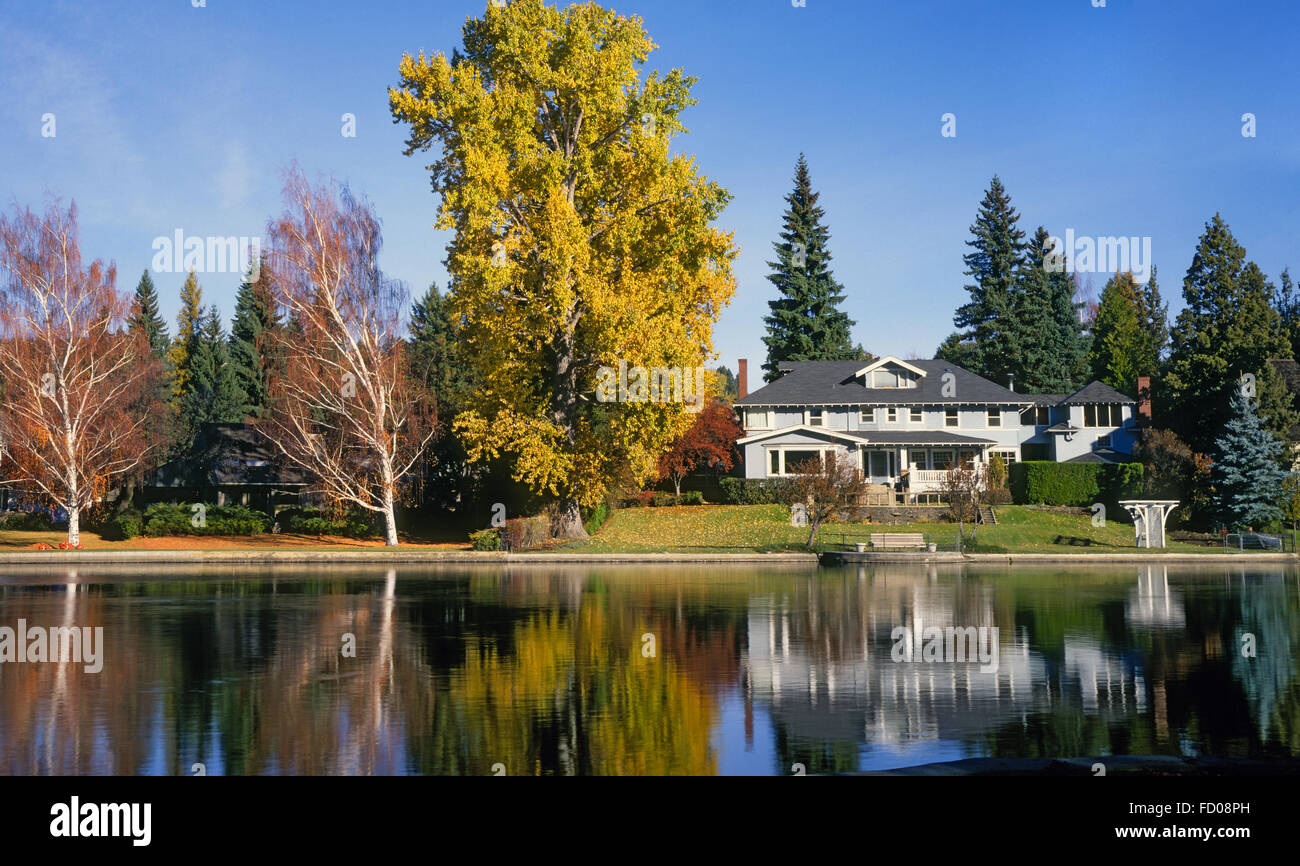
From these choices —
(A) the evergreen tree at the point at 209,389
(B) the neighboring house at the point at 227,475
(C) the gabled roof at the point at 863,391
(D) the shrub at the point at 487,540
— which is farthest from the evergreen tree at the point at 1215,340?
(A) the evergreen tree at the point at 209,389

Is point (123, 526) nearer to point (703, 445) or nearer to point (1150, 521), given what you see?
point (703, 445)

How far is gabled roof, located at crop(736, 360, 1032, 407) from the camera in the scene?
206 ft

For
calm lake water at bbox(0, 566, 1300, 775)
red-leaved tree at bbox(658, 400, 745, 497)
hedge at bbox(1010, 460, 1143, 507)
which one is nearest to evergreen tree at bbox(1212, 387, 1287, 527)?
hedge at bbox(1010, 460, 1143, 507)

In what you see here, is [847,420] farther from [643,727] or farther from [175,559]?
[643,727]

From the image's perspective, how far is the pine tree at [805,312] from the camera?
79.4m

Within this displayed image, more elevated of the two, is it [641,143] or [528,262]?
[641,143]

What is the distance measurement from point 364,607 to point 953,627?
40.7 ft

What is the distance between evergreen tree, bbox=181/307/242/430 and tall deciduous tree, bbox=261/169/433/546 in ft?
96.6

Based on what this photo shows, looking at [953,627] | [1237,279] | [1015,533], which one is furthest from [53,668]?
[1237,279]

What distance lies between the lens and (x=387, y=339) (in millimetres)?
45188

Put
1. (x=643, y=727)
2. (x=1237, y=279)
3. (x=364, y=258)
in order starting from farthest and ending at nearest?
(x=1237, y=279)
(x=364, y=258)
(x=643, y=727)

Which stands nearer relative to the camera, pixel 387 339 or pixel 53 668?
pixel 53 668

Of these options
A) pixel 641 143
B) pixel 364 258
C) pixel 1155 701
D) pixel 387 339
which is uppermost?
pixel 641 143
